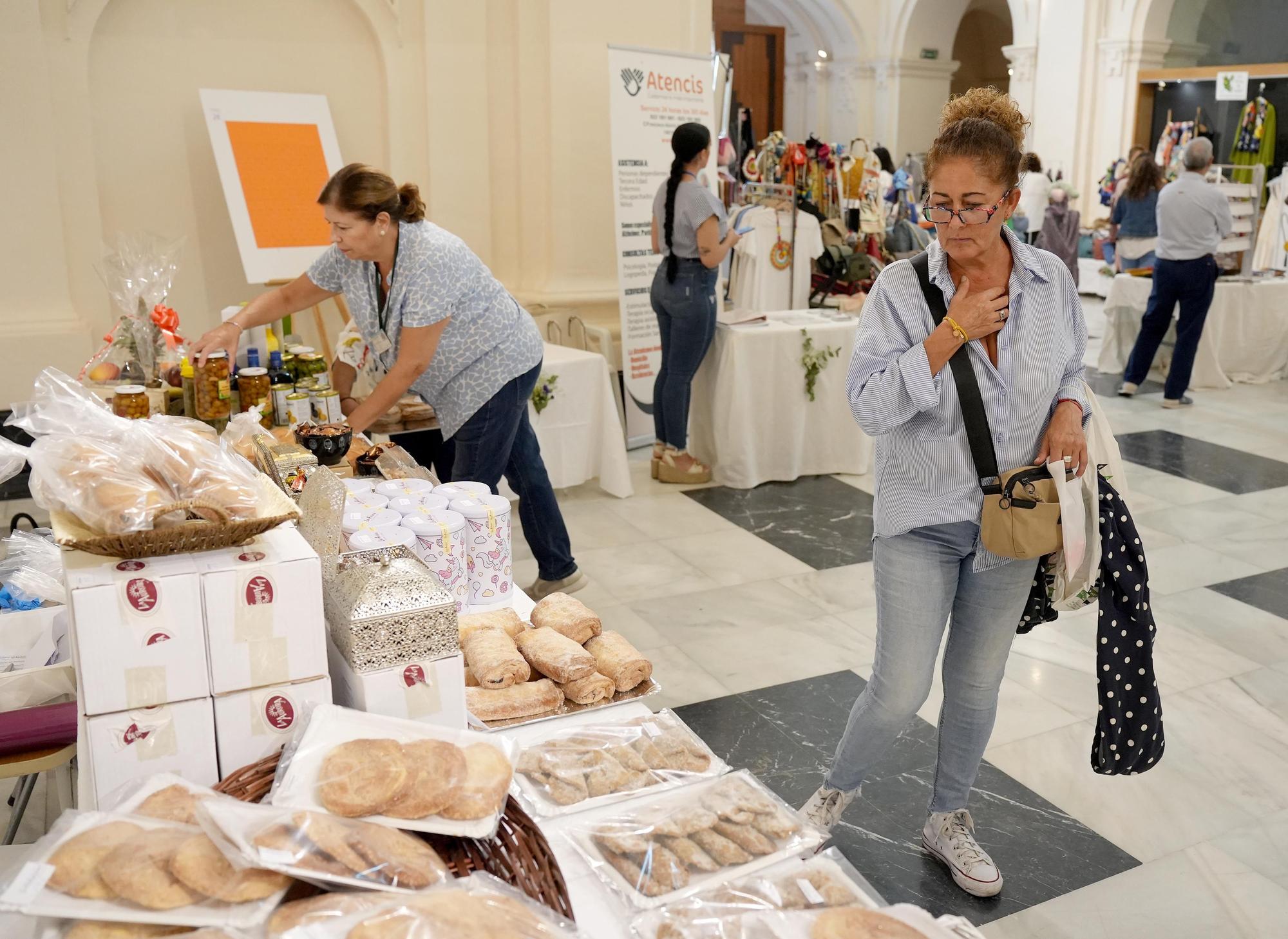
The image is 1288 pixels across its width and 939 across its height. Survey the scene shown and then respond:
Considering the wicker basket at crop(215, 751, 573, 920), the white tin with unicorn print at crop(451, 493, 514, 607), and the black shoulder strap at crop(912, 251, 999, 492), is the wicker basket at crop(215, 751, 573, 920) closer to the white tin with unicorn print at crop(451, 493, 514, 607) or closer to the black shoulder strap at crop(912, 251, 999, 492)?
the white tin with unicorn print at crop(451, 493, 514, 607)

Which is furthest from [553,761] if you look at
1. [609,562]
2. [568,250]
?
[568,250]

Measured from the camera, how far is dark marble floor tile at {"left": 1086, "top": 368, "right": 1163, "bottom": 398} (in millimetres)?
8000

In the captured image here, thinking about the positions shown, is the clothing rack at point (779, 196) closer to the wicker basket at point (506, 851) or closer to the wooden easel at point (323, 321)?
the wooden easel at point (323, 321)

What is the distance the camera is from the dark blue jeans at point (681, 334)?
17.5 feet

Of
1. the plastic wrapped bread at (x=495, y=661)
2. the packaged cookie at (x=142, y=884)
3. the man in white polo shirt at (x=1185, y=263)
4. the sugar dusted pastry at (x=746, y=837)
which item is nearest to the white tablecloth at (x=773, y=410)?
the man in white polo shirt at (x=1185, y=263)

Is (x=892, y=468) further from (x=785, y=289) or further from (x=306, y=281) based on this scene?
(x=785, y=289)

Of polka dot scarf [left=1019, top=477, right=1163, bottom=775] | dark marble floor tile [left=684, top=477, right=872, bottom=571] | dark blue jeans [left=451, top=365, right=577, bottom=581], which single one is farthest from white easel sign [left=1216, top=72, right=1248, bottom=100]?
polka dot scarf [left=1019, top=477, right=1163, bottom=775]

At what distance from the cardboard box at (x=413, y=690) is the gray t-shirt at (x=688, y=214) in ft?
13.0

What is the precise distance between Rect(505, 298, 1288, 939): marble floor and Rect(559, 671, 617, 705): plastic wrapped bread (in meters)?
0.95

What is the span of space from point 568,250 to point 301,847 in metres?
5.59

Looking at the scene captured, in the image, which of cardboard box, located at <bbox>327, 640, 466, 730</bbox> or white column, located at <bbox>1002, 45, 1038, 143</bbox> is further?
white column, located at <bbox>1002, 45, 1038, 143</bbox>

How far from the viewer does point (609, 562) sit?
462cm

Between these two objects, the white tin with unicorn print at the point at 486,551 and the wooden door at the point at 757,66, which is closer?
the white tin with unicorn print at the point at 486,551

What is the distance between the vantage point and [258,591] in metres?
1.37
